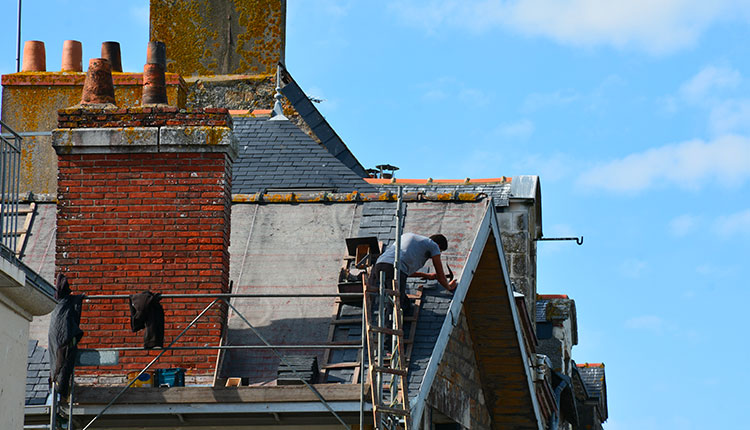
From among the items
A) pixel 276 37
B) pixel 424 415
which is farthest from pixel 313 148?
pixel 424 415

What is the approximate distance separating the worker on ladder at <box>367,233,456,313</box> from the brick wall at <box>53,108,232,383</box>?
4.94ft

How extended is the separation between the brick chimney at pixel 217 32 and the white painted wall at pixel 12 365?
521 inches

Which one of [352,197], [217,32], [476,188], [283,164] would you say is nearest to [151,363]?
[352,197]

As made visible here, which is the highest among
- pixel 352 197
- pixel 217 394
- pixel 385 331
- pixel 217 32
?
pixel 217 32

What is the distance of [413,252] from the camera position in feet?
44.8

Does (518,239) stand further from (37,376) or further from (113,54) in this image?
(37,376)

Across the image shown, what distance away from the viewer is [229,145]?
14070mm

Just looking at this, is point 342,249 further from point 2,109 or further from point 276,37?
point 276,37

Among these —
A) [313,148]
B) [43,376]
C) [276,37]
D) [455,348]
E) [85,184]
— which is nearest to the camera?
[43,376]

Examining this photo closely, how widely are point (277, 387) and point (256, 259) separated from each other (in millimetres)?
2820

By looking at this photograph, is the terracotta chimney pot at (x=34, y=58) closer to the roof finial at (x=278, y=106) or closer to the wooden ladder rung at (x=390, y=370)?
the roof finial at (x=278, y=106)

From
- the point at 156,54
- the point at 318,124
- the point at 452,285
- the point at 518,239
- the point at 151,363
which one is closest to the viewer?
the point at 151,363

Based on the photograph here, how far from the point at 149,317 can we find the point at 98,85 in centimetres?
287

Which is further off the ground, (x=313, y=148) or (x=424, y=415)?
(x=313, y=148)
